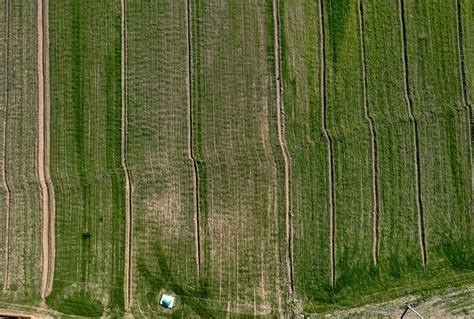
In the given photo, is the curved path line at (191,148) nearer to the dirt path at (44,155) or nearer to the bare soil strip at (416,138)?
the dirt path at (44,155)

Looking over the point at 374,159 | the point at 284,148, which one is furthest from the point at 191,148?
the point at 374,159

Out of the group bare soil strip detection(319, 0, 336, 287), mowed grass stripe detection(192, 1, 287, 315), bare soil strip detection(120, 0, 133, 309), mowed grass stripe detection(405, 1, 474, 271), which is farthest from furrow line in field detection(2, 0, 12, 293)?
mowed grass stripe detection(405, 1, 474, 271)

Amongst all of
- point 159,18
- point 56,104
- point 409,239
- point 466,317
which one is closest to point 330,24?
point 159,18

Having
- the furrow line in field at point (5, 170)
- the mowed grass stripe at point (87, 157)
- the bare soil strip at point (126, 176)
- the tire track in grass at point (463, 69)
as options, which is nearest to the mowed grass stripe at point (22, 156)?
the furrow line in field at point (5, 170)

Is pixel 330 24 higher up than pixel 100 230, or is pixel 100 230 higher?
pixel 330 24

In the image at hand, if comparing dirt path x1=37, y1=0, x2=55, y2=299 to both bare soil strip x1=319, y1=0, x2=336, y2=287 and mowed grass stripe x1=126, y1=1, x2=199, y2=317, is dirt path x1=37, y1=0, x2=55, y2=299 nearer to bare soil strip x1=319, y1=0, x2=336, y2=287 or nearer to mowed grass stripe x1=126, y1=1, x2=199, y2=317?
mowed grass stripe x1=126, y1=1, x2=199, y2=317

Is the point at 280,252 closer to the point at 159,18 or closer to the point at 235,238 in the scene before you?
the point at 235,238
